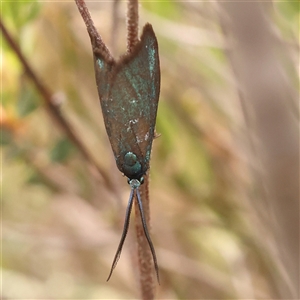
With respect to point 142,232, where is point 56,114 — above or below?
above

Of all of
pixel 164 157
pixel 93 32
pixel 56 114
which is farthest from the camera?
pixel 164 157

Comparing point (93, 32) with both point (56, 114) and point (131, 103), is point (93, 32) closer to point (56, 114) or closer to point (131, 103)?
point (131, 103)

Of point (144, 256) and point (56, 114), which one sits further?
point (56, 114)

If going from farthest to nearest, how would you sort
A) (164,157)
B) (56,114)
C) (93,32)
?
1. (164,157)
2. (56,114)
3. (93,32)

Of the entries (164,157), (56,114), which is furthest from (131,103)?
(164,157)

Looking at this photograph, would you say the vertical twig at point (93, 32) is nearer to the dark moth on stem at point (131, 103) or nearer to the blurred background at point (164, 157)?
the dark moth on stem at point (131, 103)

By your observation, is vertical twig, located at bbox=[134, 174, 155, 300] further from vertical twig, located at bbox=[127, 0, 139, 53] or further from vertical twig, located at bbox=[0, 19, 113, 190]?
vertical twig, located at bbox=[0, 19, 113, 190]

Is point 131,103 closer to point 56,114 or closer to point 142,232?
point 142,232

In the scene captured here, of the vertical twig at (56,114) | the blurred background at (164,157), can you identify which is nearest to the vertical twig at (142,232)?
the blurred background at (164,157)
